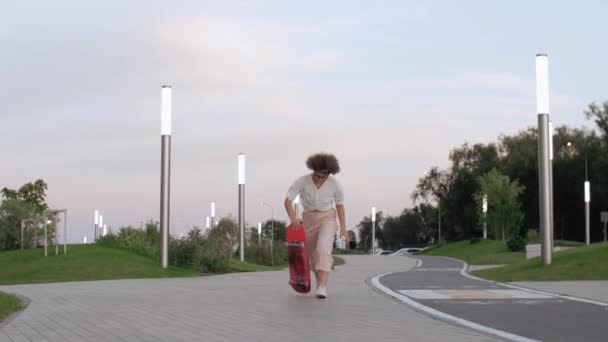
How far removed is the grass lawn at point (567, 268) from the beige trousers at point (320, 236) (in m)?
6.19

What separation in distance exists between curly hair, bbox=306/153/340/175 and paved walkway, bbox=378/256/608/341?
6.76ft

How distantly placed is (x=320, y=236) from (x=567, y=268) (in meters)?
7.65

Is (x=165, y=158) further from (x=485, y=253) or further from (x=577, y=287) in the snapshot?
(x=485, y=253)

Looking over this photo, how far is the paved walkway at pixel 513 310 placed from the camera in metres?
8.98

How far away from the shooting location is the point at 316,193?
12.9 m

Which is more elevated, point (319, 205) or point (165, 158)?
point (165, 158)

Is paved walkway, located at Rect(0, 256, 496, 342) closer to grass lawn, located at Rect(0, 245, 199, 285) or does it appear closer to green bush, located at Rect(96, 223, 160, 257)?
grass lawn, located at Rect(0, 245, 199, 285)

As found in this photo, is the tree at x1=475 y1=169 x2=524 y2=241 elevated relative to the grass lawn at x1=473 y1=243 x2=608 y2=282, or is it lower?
elevated

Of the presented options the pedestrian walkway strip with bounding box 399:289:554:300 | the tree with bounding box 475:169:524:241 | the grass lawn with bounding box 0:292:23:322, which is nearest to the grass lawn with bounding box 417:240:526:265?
the tree with bounding box 475:169:524:241

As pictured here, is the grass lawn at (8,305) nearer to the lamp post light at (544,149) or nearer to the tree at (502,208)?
the lamp post light at (544,149)

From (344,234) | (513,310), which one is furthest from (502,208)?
(513,310)

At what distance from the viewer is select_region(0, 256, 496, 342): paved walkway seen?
27.8 feet

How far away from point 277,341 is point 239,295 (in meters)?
5.57

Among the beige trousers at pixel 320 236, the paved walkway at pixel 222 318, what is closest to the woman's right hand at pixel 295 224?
the beige trousers at pixel 320 236
